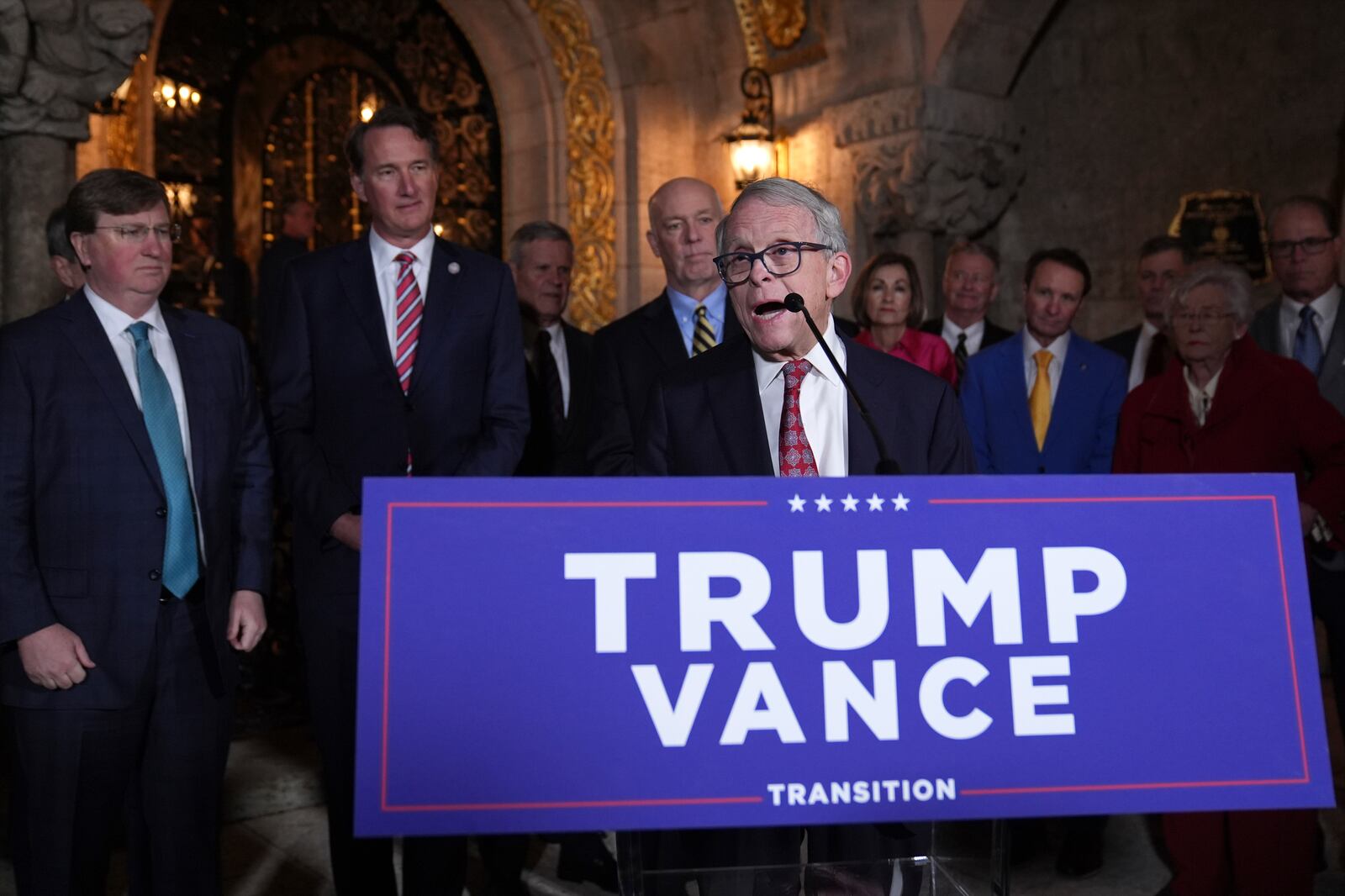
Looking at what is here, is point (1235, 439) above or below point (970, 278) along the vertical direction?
below

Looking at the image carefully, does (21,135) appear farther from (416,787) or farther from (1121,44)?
(1121,44)

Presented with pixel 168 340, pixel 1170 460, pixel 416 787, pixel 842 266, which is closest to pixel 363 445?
pixel 168 340

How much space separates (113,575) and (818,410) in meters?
1.19

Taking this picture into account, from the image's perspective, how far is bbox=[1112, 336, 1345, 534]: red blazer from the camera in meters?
2.78

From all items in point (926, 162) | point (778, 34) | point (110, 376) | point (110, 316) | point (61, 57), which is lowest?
point (110, 376)

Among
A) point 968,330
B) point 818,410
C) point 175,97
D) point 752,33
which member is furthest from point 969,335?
point 175,97

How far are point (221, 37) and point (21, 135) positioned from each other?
2557mm

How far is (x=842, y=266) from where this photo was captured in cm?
172

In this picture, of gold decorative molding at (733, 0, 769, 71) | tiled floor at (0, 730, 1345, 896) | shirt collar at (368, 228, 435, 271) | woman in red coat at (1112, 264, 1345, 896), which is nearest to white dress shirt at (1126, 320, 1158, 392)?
woman in red coat at (1112, 264, 1345, 896)

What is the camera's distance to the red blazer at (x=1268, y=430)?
2.78 m

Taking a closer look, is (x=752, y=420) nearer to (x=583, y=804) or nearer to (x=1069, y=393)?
(x=583, y=804)

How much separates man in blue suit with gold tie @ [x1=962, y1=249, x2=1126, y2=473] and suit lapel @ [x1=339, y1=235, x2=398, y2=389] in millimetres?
1650

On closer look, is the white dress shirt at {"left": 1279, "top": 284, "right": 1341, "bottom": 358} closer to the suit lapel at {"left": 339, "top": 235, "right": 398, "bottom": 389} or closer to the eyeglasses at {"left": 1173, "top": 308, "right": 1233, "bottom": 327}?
the eyeglasses at {"left": 1173, "top": 308, "right": 1233, "bottom": 327}

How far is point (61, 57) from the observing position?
3.94 metres
